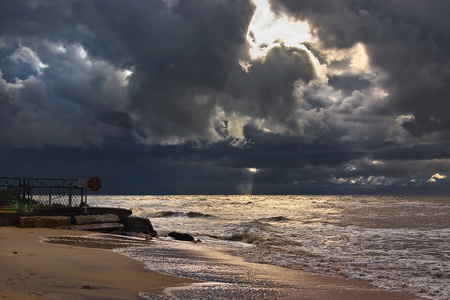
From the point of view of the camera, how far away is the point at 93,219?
18656 millimetres

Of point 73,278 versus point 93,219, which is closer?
point 73,278

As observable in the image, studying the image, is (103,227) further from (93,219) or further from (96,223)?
(93,219)

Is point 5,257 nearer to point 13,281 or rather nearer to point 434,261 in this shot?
point 13,281

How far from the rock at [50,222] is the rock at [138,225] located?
162 inches

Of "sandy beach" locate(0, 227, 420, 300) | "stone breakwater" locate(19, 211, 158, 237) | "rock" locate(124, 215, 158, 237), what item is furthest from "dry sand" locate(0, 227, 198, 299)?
"rock" locate(124, 215, 158, 237)

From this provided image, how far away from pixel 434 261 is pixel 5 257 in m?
14.5

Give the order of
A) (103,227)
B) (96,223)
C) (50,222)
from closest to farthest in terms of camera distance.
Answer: (50,222)
(103,227)
(96,223)

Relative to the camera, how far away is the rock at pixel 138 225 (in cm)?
2048

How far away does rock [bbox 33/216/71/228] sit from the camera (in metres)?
16.5

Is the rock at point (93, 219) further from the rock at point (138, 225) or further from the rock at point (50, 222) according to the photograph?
the rock at point (138, 225)

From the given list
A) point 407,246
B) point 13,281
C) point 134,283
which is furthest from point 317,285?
point 407,246

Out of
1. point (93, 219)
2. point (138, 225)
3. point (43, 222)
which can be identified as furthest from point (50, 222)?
point (138, 225)

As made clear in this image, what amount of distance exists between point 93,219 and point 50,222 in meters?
2.38

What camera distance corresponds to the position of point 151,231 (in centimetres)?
2059
